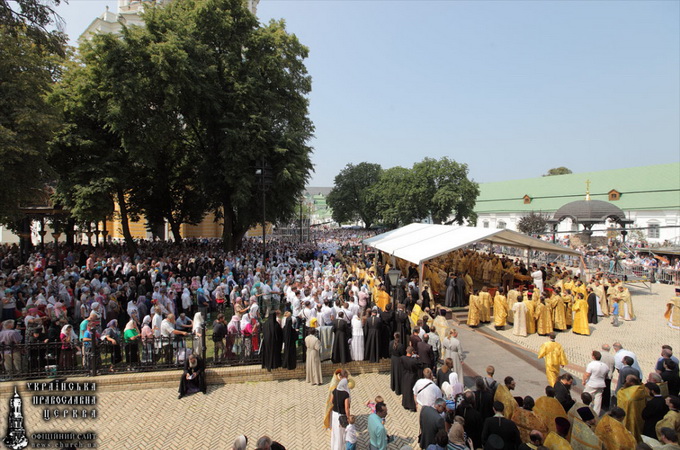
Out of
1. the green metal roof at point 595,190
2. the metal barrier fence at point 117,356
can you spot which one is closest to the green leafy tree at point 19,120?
the metal barrier fence at point 117,356

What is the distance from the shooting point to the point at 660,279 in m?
23.1

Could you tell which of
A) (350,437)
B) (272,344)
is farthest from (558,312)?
(350,437)

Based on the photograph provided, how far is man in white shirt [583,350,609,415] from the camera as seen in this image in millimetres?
7070

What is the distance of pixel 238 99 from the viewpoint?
2188 centimetres

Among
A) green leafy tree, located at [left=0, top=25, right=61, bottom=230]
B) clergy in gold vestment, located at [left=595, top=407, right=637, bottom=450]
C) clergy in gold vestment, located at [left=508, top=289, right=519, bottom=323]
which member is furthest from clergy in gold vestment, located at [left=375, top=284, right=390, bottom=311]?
green leafy tree, located at [left=0, top=25, right=61, bottom=230]

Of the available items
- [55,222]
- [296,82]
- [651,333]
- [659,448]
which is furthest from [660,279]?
[55,222]

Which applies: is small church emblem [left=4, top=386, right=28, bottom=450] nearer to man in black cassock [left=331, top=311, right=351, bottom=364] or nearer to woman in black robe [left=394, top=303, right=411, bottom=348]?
man in black cassock [left=331, top=311, right=351, bottom=364]

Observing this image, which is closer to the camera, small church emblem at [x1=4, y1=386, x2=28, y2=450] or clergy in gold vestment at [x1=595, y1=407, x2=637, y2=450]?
clergy in gold vestment at [x1=595, y1=407, x2=637, y2=450]

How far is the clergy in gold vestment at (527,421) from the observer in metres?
5.53

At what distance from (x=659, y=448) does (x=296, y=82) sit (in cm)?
2523

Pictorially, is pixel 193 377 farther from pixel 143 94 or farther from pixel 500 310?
pixel 143 94

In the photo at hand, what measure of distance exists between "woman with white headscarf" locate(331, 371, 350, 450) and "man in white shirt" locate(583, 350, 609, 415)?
470 centimetres

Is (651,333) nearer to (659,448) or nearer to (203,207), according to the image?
(659,448)

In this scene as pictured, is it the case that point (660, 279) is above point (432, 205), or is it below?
below
